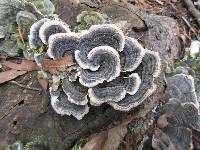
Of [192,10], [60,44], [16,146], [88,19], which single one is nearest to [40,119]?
[16,146]

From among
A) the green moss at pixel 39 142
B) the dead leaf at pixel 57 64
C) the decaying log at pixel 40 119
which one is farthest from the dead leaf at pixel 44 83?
the green moss at pixel 39 142

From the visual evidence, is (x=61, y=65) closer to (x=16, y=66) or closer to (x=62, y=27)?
→ (x=62, y=27)

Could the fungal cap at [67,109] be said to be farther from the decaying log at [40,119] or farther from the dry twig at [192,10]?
the dry twig at [192,10]

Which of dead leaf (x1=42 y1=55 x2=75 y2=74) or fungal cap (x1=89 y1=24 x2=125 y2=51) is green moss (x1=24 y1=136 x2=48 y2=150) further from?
fungal cap (x1=89 y1=24 x2=125 y2=51)

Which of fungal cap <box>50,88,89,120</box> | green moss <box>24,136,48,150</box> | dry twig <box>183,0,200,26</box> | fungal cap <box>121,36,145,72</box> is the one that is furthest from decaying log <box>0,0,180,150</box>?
dry twig <box>183,0,200,26</box>

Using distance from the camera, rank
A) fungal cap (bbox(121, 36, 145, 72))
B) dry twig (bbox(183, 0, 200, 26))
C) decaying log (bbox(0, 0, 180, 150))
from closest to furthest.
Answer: fungal cap (bbox(121, 36, 145, 72)), decaying log (bbox(0, 0, 180, 150)), dry twig (bbox(183, 0, 200, 26))

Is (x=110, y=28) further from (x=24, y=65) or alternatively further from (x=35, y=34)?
(x=24, y=65)
